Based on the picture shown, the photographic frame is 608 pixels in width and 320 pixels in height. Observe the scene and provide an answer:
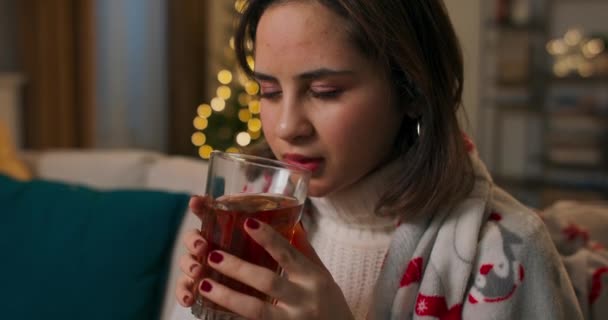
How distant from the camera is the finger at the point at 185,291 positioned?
81 centimetres

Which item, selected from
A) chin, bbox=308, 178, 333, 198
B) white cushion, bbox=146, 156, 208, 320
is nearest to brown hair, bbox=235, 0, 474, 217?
chin, bbox=308, 178, 333, 198

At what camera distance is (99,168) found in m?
2.20

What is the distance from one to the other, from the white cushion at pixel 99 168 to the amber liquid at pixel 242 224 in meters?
1.43

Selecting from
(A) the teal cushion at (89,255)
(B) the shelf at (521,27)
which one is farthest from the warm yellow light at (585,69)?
(A) the teal cushion at (89,255)

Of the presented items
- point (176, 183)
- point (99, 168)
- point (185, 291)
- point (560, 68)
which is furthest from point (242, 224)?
point (560, 68)

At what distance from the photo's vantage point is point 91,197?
182 centimetres

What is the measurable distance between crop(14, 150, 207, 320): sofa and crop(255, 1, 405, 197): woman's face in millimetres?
887

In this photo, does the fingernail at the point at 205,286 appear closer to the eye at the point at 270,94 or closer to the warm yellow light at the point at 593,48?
the eye at the point at 270,94

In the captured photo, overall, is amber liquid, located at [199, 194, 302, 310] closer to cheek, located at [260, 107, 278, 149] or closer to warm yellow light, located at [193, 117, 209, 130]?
cheek, located at [260, 107, 278, 149]

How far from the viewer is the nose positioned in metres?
0.89

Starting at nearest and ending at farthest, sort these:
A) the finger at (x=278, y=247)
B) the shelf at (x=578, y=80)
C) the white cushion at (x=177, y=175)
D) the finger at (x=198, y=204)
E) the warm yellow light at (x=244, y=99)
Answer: the finger at (x=278, y=247) < the finger at (x=198, y=204) < the white cushion at (x=177, y=175) < the warm yellow light at (x=244, y=99) < the shelf at (x=578, y=80)

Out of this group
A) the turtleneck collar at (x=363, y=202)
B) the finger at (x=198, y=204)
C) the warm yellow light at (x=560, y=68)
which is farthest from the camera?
the warm yellow light at (x=560, y=68)

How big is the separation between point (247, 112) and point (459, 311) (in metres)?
2.65

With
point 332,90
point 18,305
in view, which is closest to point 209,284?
point 332,90
